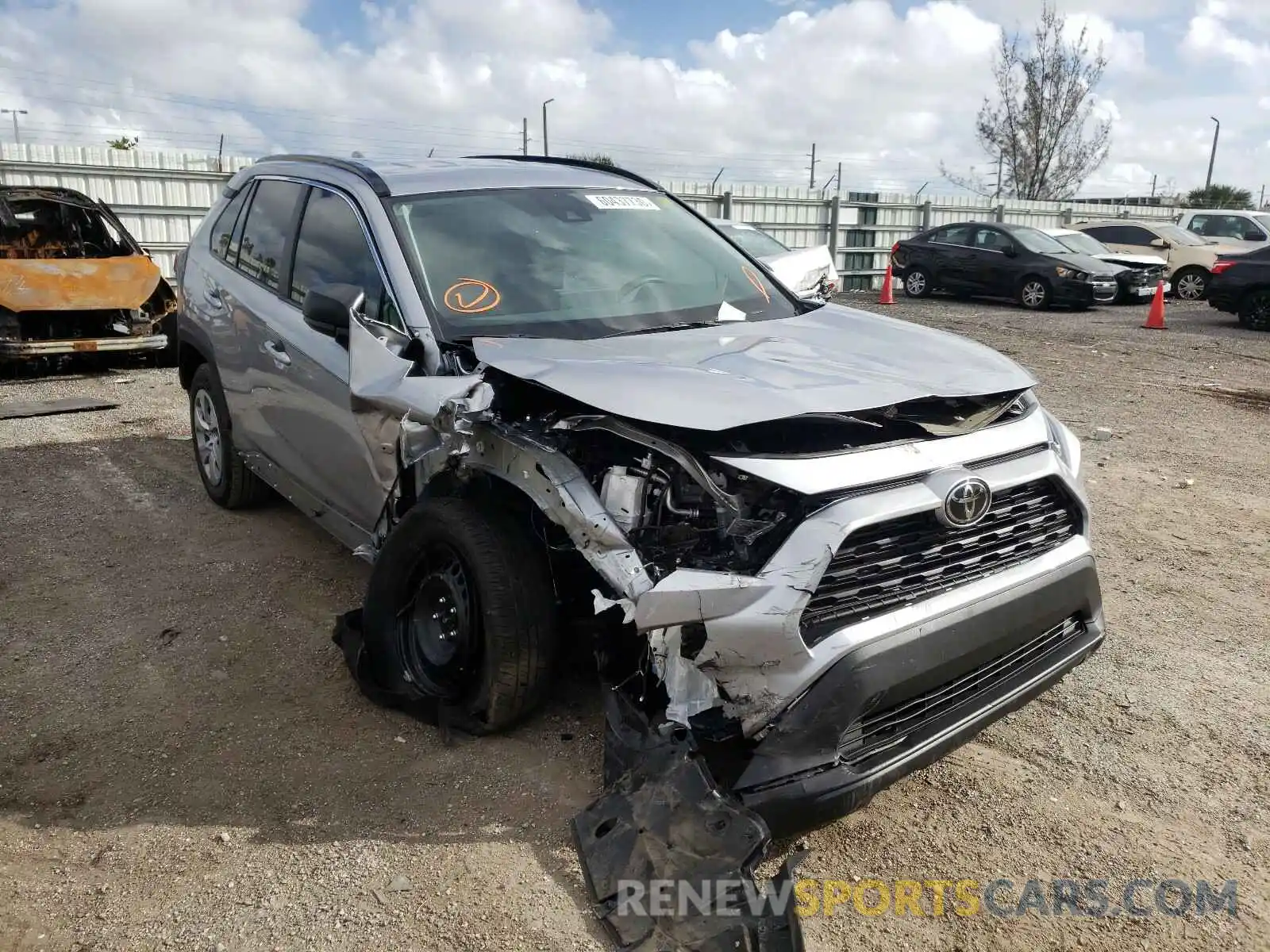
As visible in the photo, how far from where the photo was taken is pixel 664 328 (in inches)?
141

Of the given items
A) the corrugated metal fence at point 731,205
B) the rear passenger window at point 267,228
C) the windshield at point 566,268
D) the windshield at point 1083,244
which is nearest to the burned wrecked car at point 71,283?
the corrugated metal fence at point 731,205

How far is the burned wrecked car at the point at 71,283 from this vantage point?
30.3 feet

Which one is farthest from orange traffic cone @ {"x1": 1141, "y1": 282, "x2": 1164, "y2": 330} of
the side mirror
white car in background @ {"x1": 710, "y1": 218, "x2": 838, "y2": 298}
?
the side mirror

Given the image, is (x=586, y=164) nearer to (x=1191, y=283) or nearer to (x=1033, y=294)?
(x=1033, y=294)

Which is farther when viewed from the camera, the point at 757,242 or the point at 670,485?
the point at 757,242

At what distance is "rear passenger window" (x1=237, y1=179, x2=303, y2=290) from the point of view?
14.9 ft

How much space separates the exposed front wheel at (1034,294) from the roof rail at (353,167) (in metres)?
14.4

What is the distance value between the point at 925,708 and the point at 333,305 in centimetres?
228

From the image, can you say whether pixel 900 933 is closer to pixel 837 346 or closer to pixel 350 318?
pixel 837 346

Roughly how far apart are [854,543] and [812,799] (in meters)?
0.63

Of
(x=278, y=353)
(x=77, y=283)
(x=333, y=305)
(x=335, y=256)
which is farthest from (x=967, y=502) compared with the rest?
(x=77, y=283)

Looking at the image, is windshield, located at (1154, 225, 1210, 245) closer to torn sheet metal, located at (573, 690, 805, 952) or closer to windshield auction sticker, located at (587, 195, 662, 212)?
windshield auction sticker, located at (587, 195, 662, 212)

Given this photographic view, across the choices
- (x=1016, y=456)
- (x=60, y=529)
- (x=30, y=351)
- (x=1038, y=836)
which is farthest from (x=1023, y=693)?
(x=30, y=351)

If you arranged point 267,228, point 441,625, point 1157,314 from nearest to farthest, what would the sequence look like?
point 441,625 < point 267,228 < point 1157,314
